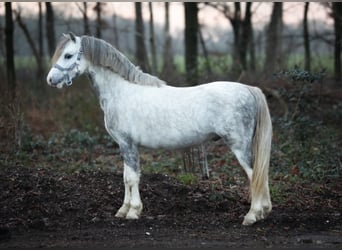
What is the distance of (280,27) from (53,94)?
7.42m

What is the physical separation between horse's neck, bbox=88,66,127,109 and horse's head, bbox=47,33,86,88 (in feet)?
0.68

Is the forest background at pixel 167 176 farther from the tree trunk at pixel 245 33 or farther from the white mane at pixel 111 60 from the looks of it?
the tree trunk at pixel 245 33

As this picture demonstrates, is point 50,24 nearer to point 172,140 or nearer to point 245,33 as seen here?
point 245,33

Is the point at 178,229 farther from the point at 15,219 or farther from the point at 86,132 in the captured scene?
the point at 86,132

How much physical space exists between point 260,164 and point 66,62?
8.28 ft

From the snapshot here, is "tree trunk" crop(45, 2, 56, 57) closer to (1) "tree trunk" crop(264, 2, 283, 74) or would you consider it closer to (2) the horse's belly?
(1) "tree trunk" crop(264, 2, 283, 74)

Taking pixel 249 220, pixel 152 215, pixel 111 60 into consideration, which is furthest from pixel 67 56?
pixel 249 220

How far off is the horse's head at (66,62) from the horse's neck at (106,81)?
209mm

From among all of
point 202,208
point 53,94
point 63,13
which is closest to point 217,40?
point 63,13

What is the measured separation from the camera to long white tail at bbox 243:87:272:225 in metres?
5.82

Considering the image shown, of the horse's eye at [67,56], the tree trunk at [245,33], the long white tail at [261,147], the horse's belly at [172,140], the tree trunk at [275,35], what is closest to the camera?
the long white tail at [261,147]

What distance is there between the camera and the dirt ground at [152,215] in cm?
533

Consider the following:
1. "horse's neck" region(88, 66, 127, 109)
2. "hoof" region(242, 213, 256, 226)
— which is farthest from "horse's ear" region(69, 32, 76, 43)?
"hoof" region(242, 213, 256, 226)

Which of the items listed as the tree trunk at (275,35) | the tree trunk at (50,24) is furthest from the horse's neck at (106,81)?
the tree trunk at (50,24)
